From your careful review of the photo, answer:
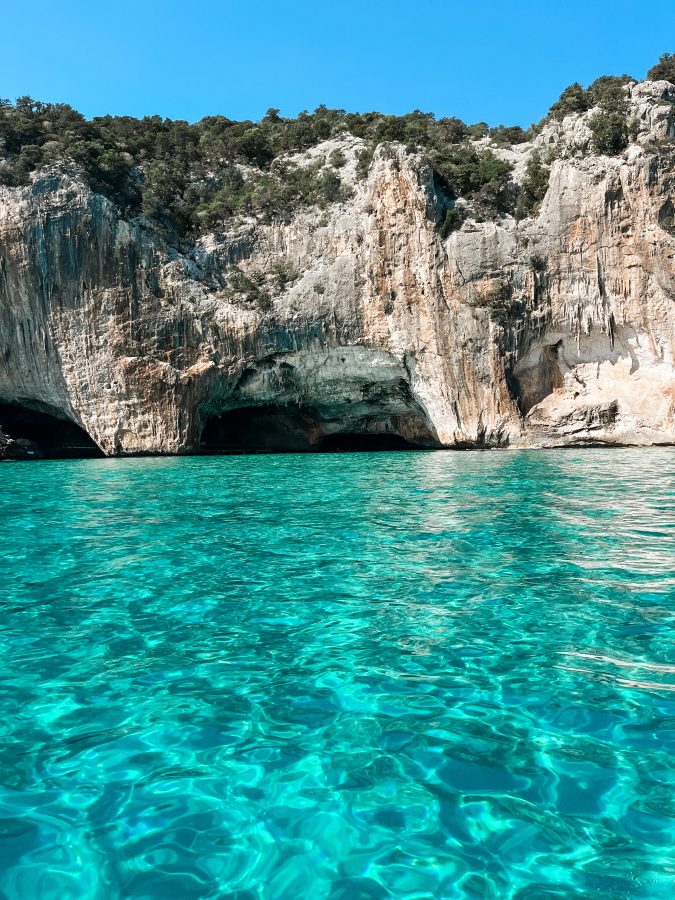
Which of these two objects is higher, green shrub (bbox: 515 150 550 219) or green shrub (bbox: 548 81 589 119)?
green shrub (bbox: 548 81 589 119)

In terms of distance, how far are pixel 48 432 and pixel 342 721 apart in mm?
38590

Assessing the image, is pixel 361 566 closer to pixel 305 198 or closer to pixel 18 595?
pixel 18 595

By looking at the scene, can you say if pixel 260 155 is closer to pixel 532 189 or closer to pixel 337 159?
pixel 337 159

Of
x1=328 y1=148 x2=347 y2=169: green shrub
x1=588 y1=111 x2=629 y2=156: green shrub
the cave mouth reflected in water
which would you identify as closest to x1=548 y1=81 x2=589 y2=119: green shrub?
x1=588 y1=111 x2=629 y2=156: green shrub

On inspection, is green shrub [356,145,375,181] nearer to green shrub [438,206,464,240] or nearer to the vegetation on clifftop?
the vegetation on clifftop

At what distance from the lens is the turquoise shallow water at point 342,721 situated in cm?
249

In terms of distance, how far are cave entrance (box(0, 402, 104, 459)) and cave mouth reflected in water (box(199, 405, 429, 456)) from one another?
6563mm

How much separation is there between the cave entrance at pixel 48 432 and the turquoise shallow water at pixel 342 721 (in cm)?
2903

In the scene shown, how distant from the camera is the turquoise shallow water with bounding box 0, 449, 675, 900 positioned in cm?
249

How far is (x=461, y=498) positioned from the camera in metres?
12.1

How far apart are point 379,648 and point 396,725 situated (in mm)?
1055

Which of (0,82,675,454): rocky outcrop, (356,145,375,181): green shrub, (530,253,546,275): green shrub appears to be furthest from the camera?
(356,145,375,181): green shrub

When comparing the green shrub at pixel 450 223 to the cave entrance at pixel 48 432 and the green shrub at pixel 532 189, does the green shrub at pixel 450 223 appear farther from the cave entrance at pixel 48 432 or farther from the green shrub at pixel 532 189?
the cave entrance at pixel 48 432

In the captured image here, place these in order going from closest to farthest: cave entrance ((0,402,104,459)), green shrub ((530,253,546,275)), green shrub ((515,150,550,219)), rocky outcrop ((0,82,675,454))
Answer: rocky outcrop ((0,82,675,454)) → green shrub ((530,253,546,275)) → green shrub ((515,150,550,219)) → cave entrance ((0,402,104,459))
